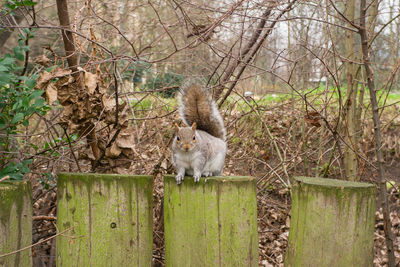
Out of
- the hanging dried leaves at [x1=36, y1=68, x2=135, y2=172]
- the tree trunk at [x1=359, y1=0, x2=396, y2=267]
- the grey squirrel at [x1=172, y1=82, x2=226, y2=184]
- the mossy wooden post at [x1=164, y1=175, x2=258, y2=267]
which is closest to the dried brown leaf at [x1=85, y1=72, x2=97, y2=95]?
the hanging dried leaves at [x1=36, y1=68, x2=135, y2=172]

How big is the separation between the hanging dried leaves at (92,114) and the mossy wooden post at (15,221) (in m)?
0.41

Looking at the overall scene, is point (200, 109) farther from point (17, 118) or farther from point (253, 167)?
point (17, 118)

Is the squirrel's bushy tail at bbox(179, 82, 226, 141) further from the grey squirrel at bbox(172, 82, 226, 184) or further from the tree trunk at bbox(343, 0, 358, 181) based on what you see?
the tree trunk at bbox(343, 0, 358, 181)

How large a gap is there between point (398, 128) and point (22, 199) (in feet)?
15.4

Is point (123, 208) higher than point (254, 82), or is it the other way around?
point (254, 82)

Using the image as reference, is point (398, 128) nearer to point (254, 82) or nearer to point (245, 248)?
point (254, 82)

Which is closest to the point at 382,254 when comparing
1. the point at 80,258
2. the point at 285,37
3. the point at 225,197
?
the point at 285,37

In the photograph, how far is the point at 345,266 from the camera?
163 cm

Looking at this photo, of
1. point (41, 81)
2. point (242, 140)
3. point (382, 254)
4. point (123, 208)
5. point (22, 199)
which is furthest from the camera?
point (382, 254)

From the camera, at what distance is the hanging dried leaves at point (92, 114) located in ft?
6.63

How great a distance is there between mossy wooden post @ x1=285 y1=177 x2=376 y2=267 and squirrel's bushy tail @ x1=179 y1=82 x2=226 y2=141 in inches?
37.9

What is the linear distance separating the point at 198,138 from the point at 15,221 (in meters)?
1.02

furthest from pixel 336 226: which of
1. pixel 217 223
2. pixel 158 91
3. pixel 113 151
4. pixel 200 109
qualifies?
pixel 158 91

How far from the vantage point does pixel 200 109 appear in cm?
252
